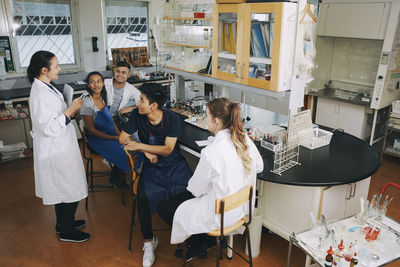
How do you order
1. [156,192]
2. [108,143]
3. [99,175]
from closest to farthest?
[156,192], [108,143], [99,175]

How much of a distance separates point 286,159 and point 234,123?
0.62 metres

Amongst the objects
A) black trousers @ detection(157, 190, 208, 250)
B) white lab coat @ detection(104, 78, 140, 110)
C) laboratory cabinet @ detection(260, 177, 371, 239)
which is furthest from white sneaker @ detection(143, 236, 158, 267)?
white lab coat @ detection(104, 78, 140, 110)

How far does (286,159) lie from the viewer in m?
2.35

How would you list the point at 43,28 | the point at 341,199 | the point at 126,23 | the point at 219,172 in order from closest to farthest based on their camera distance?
the point at 219,172 → the point at 341,199 → the point at 43,28 → the point at 126,23

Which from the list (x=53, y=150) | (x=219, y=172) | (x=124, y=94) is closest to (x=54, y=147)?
(x=53, y=150)

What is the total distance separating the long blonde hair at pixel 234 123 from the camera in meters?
1.93

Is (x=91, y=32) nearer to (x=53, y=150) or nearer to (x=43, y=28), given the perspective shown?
(x=43, y=28)

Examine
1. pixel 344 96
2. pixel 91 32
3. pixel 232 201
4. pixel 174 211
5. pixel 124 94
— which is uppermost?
pixel 91 32

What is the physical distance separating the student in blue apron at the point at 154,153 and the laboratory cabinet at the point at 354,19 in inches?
117

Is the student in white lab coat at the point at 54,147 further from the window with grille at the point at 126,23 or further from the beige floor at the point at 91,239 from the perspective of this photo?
the window with grille at the point at 126,23

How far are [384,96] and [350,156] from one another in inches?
82.9

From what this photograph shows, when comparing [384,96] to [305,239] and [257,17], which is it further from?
[305,239]

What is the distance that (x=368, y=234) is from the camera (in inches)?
74.4

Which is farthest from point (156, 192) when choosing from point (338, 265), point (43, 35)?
point (43, 35)
